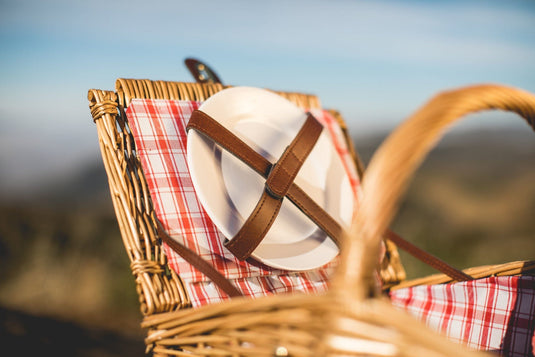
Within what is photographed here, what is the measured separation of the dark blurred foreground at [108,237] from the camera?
5.39ft

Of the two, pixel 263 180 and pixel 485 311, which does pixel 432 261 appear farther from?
pixel 263 180

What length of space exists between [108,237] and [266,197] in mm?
1348

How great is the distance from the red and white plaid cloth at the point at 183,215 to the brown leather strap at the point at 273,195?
37 mm

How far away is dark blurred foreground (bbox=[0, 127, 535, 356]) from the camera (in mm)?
1642

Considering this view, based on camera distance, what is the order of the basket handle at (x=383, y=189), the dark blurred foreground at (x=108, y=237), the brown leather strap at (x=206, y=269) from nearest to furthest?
the basket handle at (x=383, y=189) < the brown leather strap at (x=206, y=269) < the dark blurred foreground at (x=108, y=237)

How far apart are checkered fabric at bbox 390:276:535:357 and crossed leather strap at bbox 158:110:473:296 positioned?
0.11 ft

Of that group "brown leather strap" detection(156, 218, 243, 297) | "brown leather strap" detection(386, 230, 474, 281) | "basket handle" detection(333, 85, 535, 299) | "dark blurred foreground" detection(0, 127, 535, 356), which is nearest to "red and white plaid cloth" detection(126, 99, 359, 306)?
"brown leather strap" detection(156, 218, 243, 297)

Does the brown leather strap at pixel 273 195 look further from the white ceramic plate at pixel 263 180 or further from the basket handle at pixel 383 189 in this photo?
the basket handle at pixel 383 189

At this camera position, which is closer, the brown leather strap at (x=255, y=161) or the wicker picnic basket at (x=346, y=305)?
the wicker picnic basket at (x=346, y=305)

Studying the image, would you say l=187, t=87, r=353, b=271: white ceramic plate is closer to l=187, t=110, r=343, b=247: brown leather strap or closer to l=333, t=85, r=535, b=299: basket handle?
Answer: l=187, t=110, r=343, b=247: brown leather strap

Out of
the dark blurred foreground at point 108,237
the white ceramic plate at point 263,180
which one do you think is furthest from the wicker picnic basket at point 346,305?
the dark blurred foreground at point 108,237

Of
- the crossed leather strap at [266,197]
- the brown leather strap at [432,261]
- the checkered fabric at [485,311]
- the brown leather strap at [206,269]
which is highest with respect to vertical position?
the crossed leather strap at [266,197]

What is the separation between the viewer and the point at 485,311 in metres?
0.74

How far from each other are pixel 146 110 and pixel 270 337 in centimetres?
43
